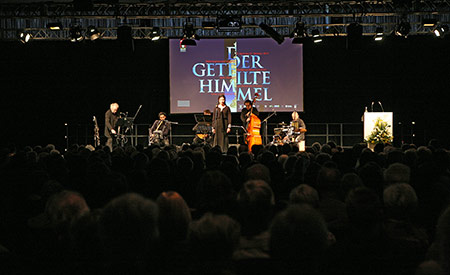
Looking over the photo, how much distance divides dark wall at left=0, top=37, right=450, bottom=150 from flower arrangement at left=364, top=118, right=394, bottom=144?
2698 millimetres

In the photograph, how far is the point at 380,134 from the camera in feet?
44.0

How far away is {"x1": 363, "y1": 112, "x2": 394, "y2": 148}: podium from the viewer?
1341cm

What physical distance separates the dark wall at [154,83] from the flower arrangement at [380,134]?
2.70m

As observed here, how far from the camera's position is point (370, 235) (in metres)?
2.46

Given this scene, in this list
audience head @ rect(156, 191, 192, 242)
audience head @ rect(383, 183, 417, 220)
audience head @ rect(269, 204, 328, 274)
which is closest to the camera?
audience head @ rect(269, 204, 328, 274)

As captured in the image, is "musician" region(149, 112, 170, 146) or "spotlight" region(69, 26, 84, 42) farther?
"musician" region(149, 112, 170, 146)

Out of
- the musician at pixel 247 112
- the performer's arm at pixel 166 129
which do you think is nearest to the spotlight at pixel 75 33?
the performer's arm at pixel 166 129

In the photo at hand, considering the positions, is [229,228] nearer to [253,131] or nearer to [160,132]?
[253,131]

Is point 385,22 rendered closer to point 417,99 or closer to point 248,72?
point 417,99

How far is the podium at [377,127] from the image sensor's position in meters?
13.4

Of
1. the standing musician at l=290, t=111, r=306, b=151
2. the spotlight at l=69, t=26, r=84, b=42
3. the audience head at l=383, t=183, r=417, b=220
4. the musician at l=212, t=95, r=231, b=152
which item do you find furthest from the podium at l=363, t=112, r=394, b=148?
the audience head at l=383, t=183, r=417, b=220

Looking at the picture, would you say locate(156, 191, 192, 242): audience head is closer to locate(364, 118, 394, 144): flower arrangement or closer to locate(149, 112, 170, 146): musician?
locate(149, 112, 170, 146): musician

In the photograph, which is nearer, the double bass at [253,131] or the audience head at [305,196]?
the audience head at [305,196]

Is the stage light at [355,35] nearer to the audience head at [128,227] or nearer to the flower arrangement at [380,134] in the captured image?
the flower arrangement at [380,134]
